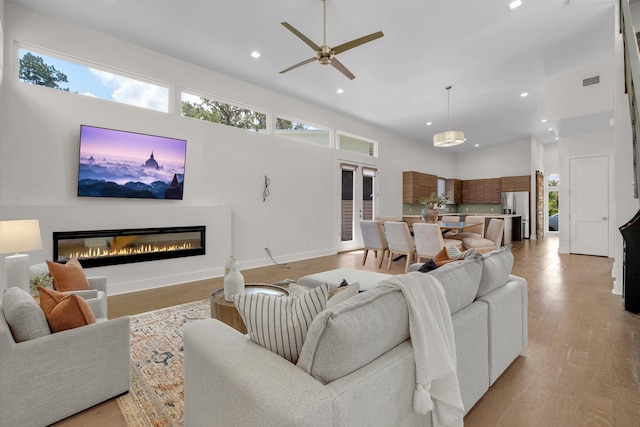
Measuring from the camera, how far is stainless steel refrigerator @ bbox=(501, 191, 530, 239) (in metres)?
9.75

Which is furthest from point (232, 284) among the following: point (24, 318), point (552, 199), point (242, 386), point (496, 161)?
point (552, 199)

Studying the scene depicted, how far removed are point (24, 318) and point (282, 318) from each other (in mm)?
1420

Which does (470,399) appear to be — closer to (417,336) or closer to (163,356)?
(417,336)

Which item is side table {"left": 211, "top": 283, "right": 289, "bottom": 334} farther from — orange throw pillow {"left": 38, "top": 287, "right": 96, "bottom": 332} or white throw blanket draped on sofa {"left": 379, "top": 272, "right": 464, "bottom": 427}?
white throw blanket draped on sofa {"left": 379, "top": 272, "right": 464, "bottom": 427}

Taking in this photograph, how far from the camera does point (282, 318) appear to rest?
1.08 meters

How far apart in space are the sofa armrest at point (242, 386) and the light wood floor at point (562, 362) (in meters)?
0.82

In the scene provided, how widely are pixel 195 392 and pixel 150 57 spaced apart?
4.64 meters

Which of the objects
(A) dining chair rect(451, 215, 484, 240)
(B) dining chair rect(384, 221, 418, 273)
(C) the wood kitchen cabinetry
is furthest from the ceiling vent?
(C) the wood kitchen cabinetry

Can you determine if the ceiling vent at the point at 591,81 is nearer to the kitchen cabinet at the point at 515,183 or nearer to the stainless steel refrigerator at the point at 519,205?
the kitchen cabinet at the point at 515,183

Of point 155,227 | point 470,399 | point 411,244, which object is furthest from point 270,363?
point 411,244

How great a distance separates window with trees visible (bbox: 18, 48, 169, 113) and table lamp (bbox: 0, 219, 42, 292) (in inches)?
96.3

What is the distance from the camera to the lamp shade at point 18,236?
2014mm

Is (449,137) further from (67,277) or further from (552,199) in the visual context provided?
(552,199)

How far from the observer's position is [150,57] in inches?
167
